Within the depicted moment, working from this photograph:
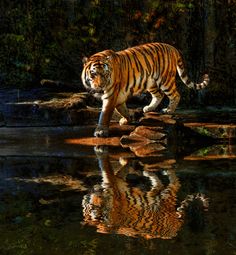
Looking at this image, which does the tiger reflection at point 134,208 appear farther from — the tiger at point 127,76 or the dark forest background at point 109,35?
the dark forest background at point 109,35

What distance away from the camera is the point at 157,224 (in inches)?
182

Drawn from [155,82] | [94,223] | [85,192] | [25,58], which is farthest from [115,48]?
[94,223]

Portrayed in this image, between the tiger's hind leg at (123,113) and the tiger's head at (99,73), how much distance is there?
0.58 m

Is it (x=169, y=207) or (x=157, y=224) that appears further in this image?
(x=169, y=207)

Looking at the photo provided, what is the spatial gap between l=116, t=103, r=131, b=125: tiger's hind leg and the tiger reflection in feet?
11.1

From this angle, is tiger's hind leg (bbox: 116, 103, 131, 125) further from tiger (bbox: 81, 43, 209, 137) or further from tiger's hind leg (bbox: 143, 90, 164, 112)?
tiger's hind leg (bbox: 143, 90, 164, 112)

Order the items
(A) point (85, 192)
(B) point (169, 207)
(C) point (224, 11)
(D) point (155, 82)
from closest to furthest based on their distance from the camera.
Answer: (B) point (169, 207) < (A) point (85, 192) < (D) point (155, 82) < (C) point (224, 11)

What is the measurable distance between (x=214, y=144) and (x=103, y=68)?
1.97 metres

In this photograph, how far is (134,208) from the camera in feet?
17.0

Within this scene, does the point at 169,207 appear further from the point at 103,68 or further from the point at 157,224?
the point at 103,68

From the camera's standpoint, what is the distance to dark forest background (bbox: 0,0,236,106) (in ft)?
46.0

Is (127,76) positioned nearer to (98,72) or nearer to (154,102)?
(98,72)

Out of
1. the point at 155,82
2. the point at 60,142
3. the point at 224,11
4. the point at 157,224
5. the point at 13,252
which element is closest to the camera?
the point at 13,252

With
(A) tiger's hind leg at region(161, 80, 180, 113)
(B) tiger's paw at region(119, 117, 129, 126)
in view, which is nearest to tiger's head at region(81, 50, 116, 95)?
(B) tiger's paw at region(119, 117, 129, 126)
